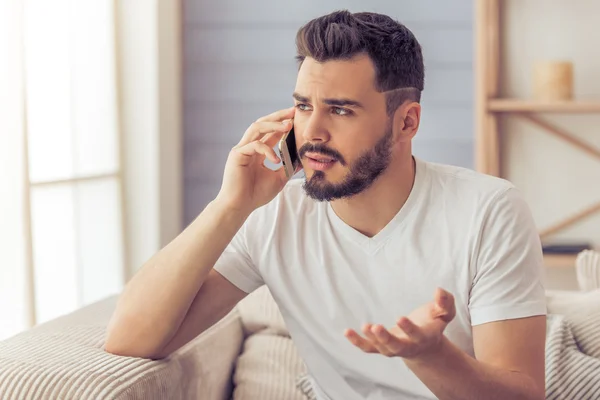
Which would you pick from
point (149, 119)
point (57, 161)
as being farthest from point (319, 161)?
point (149, 119)

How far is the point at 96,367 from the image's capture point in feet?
4.73

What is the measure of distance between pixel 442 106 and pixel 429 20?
35 cm

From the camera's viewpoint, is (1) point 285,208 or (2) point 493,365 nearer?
(2) point 493,365

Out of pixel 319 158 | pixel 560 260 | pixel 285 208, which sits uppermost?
pixel 319 158

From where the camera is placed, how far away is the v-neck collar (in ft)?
5.32

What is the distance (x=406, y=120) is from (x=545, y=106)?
180cm

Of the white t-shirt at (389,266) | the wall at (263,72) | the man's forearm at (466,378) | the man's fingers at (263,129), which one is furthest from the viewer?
the wall at (263,72)

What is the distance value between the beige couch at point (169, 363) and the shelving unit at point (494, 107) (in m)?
1.45

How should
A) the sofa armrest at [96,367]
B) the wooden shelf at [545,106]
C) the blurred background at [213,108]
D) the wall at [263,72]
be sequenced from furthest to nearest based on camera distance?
the wall at [263,72] → the wooden shelf at [545,106] → the blurred background at [213,108] → the sofa armrest at [96,367]

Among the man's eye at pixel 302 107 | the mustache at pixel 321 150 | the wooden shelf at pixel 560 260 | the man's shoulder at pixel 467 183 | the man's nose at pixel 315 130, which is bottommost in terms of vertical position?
the wooden shelf at pixel 560 260

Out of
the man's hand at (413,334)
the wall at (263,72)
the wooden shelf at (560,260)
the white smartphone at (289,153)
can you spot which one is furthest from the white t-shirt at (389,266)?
the wall at (263,72)

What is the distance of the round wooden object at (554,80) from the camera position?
10.7 ft

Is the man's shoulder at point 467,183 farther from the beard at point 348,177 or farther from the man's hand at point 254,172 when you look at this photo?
the man's hand at point 254,172

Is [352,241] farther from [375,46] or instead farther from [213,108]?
[213,108]
